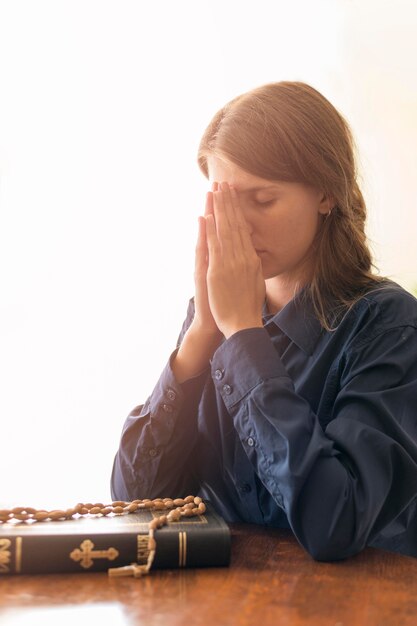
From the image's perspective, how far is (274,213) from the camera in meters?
1.29

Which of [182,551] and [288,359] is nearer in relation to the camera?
[182,551]

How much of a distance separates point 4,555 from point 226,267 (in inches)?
23.4

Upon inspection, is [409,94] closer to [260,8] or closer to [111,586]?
[260,8]

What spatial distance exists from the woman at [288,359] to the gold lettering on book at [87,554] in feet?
0.86

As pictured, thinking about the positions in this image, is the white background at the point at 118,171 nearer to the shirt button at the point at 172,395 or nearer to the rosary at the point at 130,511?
the shirt button at the point at 172,395

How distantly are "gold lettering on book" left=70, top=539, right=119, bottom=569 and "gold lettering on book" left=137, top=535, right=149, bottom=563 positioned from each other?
33 mm

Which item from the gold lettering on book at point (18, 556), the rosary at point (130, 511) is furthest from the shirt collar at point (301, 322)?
the gold lettering on book at point (18, 556)

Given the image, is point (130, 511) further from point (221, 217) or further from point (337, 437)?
point (221, 217)

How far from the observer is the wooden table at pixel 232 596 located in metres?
0.73

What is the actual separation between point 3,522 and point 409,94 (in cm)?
242

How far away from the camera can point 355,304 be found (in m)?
1.26

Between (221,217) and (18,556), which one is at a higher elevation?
(221,217)

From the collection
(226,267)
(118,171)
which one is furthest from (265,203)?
(118,171)

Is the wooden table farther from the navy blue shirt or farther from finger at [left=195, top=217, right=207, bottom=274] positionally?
finger at [left=195, top=217, right=207, bottom=274]
